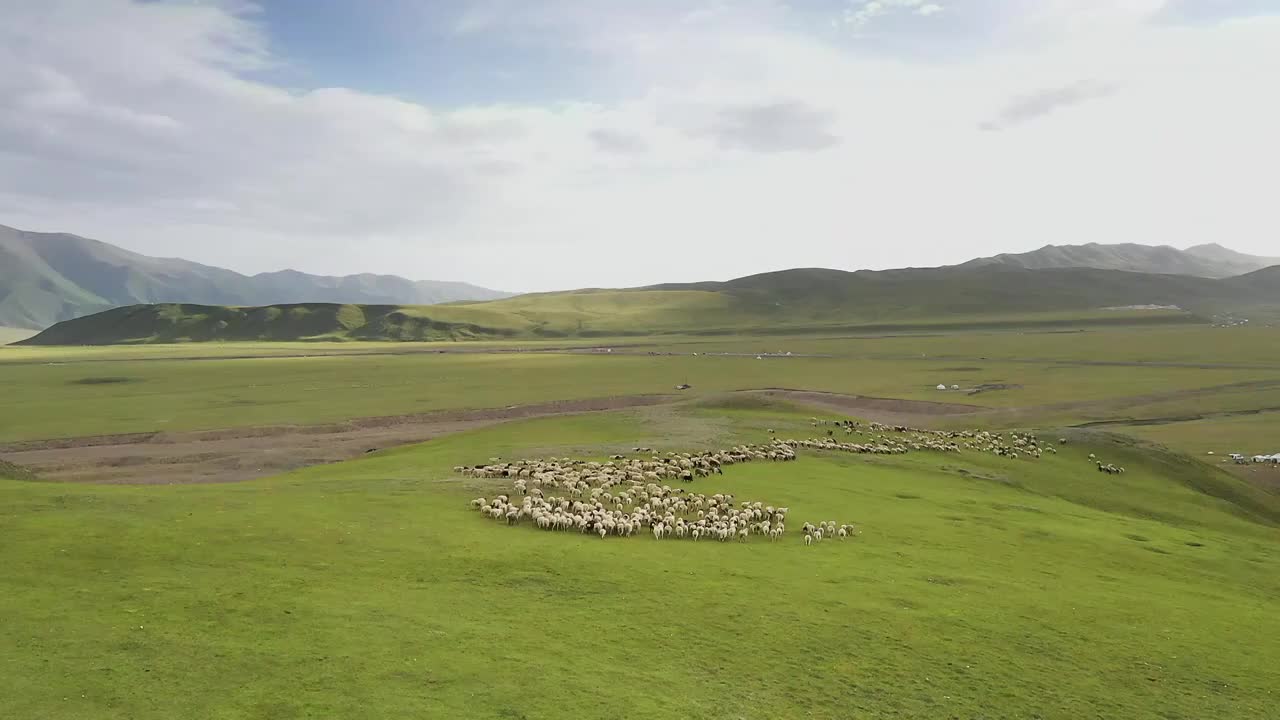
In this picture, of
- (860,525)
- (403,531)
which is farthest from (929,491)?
(403,531)

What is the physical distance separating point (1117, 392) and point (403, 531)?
99.6 m

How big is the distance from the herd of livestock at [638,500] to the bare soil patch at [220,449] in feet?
75.8

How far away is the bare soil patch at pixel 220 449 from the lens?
52.0 meters

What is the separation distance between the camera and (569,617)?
18.0m

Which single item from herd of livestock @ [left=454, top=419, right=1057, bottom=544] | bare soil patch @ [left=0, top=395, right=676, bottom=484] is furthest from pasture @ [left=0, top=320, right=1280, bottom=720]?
bare soil patch @ [left=0, top=395, right=676, bottom=484]

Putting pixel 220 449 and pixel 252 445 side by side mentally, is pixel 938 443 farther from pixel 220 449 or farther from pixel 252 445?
pixel 220 449

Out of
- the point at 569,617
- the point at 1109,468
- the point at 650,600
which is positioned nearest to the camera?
the point at 569,617

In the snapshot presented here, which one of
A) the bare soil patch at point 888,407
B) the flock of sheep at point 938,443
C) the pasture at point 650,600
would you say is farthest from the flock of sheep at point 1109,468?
the bare soil patch at point 888,407

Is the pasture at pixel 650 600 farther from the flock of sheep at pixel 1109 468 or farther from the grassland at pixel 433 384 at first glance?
the grassland at pixel 433 384

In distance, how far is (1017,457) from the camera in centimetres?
5031

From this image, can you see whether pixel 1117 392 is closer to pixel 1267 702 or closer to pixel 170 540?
pixel 1267 702

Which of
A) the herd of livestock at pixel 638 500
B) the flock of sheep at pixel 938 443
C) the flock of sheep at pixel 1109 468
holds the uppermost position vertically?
the herd of livestock at pixel 638 500

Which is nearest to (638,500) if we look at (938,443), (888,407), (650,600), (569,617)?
(650,600)

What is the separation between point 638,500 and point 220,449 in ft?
147
